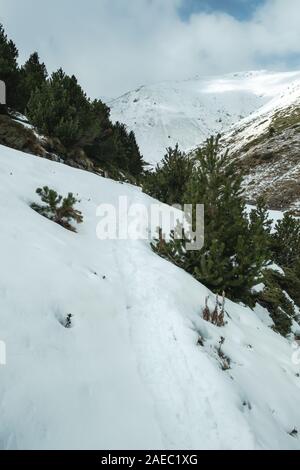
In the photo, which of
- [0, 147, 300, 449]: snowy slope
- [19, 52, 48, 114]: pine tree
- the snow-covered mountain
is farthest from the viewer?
the snow-covered mountain

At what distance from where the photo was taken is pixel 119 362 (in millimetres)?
4719

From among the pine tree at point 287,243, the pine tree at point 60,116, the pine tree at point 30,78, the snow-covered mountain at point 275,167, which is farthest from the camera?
the snow-covered mountain at point 275,167

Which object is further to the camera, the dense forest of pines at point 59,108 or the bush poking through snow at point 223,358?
the dense forest of pines at point 59,108

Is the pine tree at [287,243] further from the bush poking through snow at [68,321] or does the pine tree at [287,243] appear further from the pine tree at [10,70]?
the pine tree at [10,70]

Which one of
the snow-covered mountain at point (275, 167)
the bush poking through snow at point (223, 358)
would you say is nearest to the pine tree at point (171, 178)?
the bush poking through snow at point (223, 358)

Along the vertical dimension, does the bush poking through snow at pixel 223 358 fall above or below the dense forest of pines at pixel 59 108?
below

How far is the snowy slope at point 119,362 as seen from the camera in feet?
11.9

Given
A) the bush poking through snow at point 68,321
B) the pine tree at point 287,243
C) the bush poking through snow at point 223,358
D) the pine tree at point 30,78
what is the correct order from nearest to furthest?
1. the bush poking through snow at point 68,321
2. the bush poking through snow at point 223,358
3. the pine tree at point 287,243
4. the pine tree at point 30,78

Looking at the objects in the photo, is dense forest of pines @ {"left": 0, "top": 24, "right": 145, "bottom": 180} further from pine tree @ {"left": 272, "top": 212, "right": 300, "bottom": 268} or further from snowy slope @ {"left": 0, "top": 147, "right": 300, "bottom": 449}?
snowy slope @ {"left": 0, "top": 147, "right": 300, "bottom": 449}

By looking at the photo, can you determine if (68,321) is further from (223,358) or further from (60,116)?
(60,116)

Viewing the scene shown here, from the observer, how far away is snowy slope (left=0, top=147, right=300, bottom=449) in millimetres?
3633

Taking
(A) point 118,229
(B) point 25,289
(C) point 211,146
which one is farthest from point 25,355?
(C) point 211,146

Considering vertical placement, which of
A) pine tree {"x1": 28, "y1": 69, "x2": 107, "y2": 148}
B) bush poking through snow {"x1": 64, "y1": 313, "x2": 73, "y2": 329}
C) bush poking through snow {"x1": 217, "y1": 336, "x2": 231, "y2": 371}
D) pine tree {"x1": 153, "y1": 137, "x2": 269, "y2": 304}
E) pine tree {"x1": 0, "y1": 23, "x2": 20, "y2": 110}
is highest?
pine tree {"x1": 0, "y1": 23, "x2": 20, "y2": 110}

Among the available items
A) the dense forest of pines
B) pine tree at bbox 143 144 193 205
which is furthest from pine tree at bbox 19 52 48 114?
pine tree at bbox 143 144 193 205
